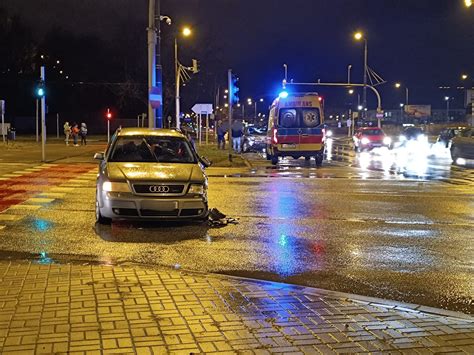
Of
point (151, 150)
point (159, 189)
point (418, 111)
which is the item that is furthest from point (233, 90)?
point (418, 111)

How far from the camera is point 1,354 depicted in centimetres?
461

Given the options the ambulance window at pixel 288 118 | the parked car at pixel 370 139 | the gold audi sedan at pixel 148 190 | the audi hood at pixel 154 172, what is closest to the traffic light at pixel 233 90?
the ambulance window at pixel 288 118

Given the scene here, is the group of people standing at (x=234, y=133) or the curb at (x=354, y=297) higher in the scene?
the group of people standing at (x=234, y=133)

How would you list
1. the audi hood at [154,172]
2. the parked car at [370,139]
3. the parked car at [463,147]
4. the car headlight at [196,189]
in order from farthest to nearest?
the parked car at [370,139] < the parked car at [463,147] < the car headlight at [196,189] < the audi hood at [154,172]

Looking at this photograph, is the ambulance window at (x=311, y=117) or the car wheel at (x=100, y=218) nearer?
the car wheel at (x=100, y=218)

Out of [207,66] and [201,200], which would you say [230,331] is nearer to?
[201,200]

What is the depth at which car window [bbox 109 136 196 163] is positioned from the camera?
11414 mm

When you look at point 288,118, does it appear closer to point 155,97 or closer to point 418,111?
point 155,97

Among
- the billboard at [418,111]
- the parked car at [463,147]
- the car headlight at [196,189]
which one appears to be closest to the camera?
the car headlight at [196,189]

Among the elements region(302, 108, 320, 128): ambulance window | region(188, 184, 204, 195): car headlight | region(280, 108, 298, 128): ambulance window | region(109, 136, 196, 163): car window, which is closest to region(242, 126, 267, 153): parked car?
region(280, 108, 298, 128): ambulance window

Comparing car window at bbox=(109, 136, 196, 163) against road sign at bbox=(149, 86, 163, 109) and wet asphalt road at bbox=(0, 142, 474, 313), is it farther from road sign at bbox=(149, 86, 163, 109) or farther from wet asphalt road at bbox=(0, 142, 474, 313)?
road sign at bbox=(149, 86, 163, 109)

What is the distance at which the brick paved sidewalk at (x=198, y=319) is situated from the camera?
486 cm

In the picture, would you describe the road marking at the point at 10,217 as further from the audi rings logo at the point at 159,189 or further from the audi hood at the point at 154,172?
the audi rings logo at the point at 159,189

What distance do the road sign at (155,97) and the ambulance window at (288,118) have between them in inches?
257
